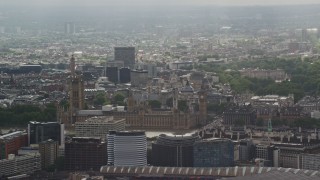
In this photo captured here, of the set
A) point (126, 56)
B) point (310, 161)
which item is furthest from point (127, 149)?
point (126, 56)

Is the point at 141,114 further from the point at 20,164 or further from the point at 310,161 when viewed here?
the point at 310,161

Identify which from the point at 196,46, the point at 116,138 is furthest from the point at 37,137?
the point at 196,46

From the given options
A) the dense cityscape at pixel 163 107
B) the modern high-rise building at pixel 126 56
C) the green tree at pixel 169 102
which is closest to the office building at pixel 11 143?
the dense cityscape at pixel 163 107

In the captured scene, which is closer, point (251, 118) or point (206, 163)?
point (206, 163)

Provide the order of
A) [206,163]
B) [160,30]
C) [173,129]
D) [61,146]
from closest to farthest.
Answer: [206,163]
[61,146]
[173,129]
[160,30]

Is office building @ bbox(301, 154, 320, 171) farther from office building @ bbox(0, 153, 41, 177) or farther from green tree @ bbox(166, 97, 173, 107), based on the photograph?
green tree @ bbox(166, 97, 173, 107)

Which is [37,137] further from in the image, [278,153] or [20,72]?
[20,72]
